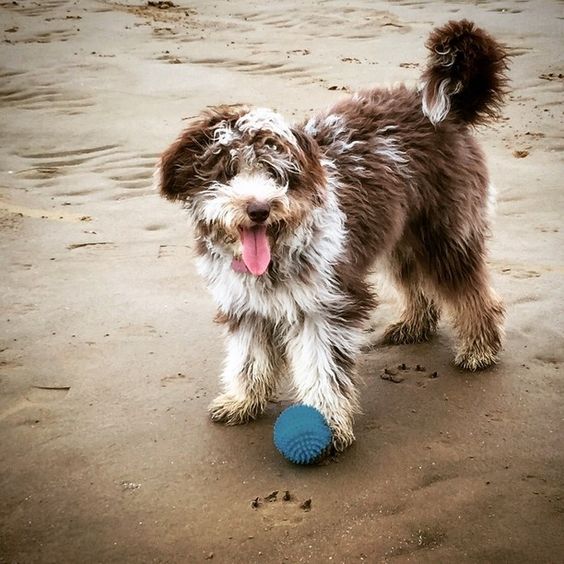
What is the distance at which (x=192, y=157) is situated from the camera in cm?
289

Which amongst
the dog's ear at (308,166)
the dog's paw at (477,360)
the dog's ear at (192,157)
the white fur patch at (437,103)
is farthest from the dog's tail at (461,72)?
the dog's paw at (477,360)

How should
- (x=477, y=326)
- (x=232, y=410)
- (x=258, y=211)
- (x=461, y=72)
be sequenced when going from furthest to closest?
(x=477, y=326), (x=461, y=72), (x=232, y=410), (x=258, y=211)

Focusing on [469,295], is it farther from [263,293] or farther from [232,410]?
[232,410]

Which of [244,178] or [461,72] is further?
[461,72]

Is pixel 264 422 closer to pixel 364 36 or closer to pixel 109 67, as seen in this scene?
pixel 109 67

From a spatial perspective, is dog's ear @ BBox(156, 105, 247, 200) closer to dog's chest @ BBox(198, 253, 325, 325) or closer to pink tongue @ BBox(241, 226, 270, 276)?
pink tongue @ BBox(241, 226, 270, 276)

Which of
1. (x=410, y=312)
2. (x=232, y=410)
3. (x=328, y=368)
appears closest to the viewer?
(x=328, y=368)

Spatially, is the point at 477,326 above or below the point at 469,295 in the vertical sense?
below

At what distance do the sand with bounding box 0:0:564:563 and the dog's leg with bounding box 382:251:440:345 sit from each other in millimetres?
96

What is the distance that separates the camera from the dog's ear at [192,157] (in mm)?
2863

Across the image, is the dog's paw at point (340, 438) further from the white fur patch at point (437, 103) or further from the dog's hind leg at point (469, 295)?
the white fur patch at point (437, 103)

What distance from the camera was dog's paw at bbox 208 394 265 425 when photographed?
3408 millimetres

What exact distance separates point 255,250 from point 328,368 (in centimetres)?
72

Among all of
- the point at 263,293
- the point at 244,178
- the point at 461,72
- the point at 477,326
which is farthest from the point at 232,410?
the point at 461,72
